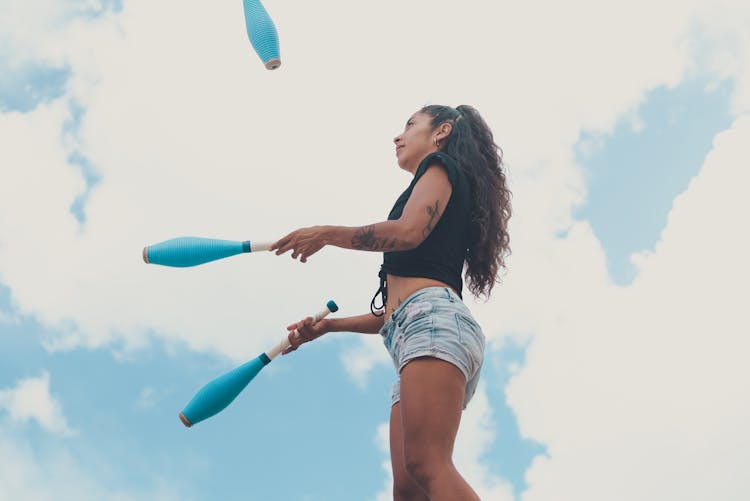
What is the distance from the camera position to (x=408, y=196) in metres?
3.56

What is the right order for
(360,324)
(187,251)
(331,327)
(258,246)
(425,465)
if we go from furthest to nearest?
(331,327)
(360,324)
(187,251)
(258,246)
(425,465)

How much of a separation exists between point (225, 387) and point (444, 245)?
1.53 metres

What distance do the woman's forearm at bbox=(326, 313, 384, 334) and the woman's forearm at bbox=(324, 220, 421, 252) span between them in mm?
891

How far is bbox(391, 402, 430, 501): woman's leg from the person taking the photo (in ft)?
10.7

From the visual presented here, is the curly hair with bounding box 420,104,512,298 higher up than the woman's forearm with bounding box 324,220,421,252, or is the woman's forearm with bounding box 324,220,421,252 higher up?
the curly hair with bounding box 420,104,512,298

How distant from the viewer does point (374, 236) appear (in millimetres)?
3105

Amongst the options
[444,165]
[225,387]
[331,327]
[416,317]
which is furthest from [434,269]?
[225,387]

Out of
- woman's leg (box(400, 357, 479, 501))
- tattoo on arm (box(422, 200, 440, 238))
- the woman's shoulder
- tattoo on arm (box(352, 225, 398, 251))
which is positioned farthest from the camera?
the woman's shoulder

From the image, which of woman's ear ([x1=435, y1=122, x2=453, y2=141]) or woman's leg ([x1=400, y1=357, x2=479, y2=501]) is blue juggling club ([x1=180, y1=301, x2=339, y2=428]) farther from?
woman's leg ([x1=400, y1=357, x2=479, y2=501])

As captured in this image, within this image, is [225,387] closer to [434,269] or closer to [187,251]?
[187,251]

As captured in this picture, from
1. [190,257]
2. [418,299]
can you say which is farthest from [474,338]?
[190,257]

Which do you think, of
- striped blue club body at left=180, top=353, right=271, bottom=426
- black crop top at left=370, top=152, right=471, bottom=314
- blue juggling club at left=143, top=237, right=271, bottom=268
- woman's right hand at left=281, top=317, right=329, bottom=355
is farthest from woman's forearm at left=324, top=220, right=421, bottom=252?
striped blue club body at left=180, top=353, right=271, bottom=426

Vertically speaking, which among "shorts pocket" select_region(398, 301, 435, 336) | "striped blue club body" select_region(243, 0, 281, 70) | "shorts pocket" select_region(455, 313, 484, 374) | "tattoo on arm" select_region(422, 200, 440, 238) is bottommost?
"shorts pocket" select_region(455, 313, 484, 374)

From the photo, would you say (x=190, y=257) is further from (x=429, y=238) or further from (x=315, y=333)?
(x=429, y=238)
